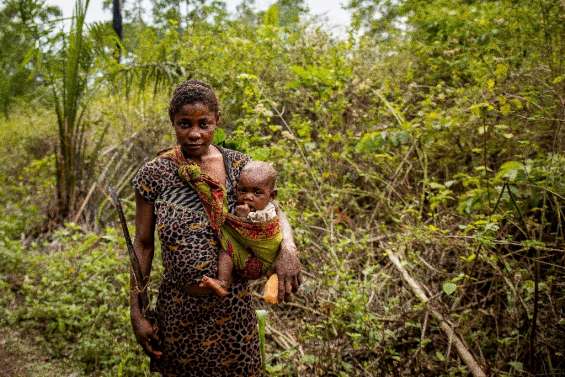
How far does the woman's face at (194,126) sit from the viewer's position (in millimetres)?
1723

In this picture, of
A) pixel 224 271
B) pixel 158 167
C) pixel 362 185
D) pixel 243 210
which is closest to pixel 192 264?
pixel 224 271

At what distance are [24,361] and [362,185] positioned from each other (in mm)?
3222

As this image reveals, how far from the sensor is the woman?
1.73 m

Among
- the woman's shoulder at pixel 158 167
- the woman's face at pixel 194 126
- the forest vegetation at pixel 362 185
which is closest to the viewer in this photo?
the woman's face at pixel 194 126

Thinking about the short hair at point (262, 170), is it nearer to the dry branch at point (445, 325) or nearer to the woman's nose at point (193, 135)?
the woman's nose at point (193, 135)

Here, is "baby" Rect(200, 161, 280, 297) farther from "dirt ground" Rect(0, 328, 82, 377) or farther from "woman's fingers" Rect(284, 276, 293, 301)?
"dirt ground" Rect(0, 328, 82, 377)

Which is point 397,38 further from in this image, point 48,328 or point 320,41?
point 48,328

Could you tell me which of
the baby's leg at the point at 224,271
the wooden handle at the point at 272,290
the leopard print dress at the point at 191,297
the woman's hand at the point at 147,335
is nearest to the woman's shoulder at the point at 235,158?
the leopard print dress at the point at 191,297

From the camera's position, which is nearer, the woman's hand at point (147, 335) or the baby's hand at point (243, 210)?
the baby's hand at point (243, 210)

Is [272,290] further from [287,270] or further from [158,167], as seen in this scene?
[158,167]

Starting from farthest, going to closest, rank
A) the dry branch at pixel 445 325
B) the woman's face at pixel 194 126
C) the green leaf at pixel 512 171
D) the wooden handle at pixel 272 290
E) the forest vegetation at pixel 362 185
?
the forest vegetation at pixel 362 185
the dry branch at pixel 445 325
the green leaf at pixel 512 171
the woman's face at pixel 194 126
the wooden handle at pixel 272 290

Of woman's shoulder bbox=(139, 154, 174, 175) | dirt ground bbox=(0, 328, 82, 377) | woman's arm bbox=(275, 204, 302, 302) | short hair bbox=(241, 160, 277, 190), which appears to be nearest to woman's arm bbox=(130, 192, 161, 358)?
Answer: woman's shoulder bbox=(139, 154, 174, 175)

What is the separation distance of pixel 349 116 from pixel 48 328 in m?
3.36

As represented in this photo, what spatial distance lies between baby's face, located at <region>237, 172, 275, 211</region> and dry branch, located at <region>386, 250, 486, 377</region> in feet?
5.25
